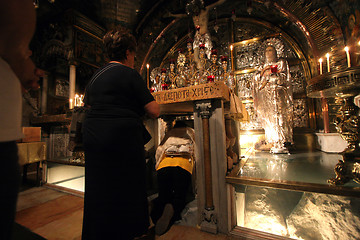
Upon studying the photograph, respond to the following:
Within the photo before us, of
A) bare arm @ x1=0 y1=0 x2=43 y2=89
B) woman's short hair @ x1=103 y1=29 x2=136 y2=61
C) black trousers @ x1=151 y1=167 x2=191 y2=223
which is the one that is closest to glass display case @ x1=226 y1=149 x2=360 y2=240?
black trousers @ x1=151 y1=167 x2=191 y2=223

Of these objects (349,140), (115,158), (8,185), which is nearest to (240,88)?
(349,140)

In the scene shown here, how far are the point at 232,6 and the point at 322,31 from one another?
9.03 ft

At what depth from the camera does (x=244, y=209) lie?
1883 mm

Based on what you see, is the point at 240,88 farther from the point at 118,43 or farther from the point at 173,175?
the point at 118,43

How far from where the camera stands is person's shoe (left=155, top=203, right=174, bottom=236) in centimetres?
158

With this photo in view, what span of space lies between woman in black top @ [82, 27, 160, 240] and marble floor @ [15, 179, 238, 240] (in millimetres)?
764

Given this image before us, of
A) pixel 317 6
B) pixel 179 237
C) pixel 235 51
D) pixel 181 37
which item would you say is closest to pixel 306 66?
pixel 317 6

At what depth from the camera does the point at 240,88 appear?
5.52 m

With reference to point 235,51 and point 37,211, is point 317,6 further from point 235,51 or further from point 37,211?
point 37,211

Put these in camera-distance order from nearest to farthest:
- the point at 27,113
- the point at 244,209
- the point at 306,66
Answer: the point at 244,209, the point at 306,66, the point at 27,113

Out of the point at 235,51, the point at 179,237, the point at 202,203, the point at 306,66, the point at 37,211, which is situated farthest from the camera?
the point at 235,51

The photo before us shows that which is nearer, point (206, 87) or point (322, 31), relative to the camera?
point (206, 87)

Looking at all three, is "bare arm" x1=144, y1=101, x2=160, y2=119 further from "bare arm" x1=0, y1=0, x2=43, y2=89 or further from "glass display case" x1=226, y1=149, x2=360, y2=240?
"glass display case" x1=226, y1=149, x2=360, y2=240

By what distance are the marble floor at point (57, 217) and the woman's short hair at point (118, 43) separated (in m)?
1.72
